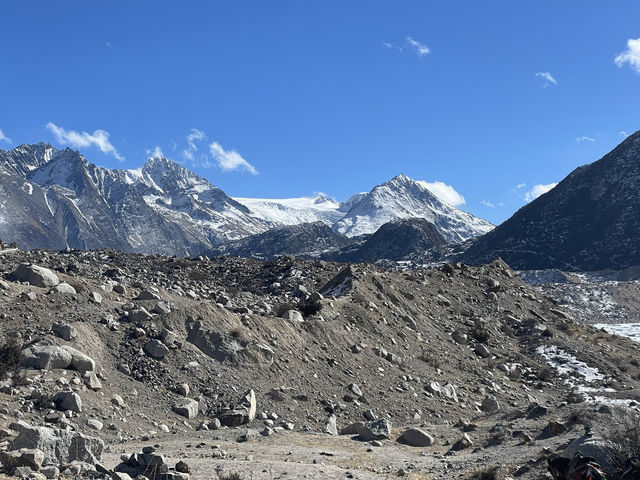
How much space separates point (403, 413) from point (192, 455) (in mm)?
8533

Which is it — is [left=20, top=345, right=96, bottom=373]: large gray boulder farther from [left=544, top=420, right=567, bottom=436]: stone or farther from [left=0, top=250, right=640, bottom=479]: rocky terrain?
[left=544, top=420, right=567, bottom=436]: stone

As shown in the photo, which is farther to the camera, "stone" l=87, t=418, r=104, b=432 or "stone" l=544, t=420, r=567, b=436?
"stone" l=544, t=420, r=567, b=436

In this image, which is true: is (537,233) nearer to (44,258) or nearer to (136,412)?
(44,258)

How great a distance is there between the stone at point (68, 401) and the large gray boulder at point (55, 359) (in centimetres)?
128

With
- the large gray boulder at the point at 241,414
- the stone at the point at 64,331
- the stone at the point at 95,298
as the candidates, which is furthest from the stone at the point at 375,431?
the stone at the point at 95,298

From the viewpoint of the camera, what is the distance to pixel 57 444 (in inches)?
360

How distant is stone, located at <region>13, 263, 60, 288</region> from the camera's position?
18.4 meters

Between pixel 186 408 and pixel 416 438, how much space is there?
577 cm

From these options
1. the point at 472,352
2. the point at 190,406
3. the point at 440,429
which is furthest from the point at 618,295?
the point at 190,406

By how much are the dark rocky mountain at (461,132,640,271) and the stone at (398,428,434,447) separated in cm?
12219

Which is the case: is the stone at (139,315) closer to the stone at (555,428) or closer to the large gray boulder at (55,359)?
the large gray boulder at (55,359)

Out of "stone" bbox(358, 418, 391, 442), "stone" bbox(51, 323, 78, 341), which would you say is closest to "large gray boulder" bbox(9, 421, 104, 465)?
"stone" bbox(51, 323, 78, 341)

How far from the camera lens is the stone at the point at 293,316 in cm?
2084

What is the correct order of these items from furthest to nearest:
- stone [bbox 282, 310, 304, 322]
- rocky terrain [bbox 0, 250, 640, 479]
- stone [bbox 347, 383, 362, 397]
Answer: stone [bbox 282, 310, 304, 322], stone [bbox 347, 383, 362, 397], rocky terrain [bbox 0, 250, 640, 479]
